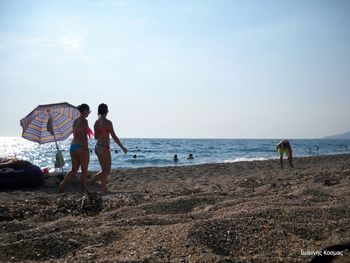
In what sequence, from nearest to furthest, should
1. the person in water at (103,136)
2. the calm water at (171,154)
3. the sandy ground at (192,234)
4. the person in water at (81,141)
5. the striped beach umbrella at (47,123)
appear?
the sandy ground at (192,234), the person in water at (103,136), the person in water at (81,141), the striped beach umbrella at (47,123), the calm water at (171,154)

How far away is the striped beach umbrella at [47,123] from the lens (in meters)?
8.88

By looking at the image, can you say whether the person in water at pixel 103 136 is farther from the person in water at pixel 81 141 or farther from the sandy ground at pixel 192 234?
the sandy ground at pixel 192 234

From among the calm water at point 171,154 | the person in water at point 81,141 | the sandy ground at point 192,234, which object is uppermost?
the person in water at point 81,141

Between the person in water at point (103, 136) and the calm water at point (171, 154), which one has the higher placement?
the person in water at point (103, 136)

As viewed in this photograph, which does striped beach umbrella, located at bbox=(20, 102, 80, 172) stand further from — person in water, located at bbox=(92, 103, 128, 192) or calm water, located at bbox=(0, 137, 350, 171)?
person in water, located at bbox=(92, 103, 128, 192)

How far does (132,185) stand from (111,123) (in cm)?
302

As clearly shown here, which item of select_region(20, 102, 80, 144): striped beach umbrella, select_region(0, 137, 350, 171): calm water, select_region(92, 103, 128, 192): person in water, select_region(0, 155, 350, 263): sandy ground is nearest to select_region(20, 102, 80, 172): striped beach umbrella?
select_region(20, 102, 80, 144): striped beach umbrella

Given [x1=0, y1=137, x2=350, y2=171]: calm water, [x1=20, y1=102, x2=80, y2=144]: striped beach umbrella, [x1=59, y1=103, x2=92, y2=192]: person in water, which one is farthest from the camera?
[x1=0, y1=137, x2=350, y2=171]: calm water

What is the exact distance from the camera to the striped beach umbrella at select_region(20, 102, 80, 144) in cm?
888

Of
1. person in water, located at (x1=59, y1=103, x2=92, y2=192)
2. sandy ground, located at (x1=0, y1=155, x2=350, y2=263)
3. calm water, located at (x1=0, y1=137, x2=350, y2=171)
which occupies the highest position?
person in water, located at (x1=59, y1=103, x2=92, y2=192)

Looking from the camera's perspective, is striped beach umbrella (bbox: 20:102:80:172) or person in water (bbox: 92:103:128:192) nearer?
person in water (bbox: 92:103:128:192)

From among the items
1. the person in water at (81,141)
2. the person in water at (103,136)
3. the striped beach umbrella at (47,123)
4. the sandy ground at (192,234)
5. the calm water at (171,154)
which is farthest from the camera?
the calm water at (171,154)

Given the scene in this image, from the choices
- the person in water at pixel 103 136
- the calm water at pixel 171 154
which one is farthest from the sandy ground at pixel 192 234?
the calm water at pixel 171 154

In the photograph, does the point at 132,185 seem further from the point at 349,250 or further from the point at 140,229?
the point at 349,250
